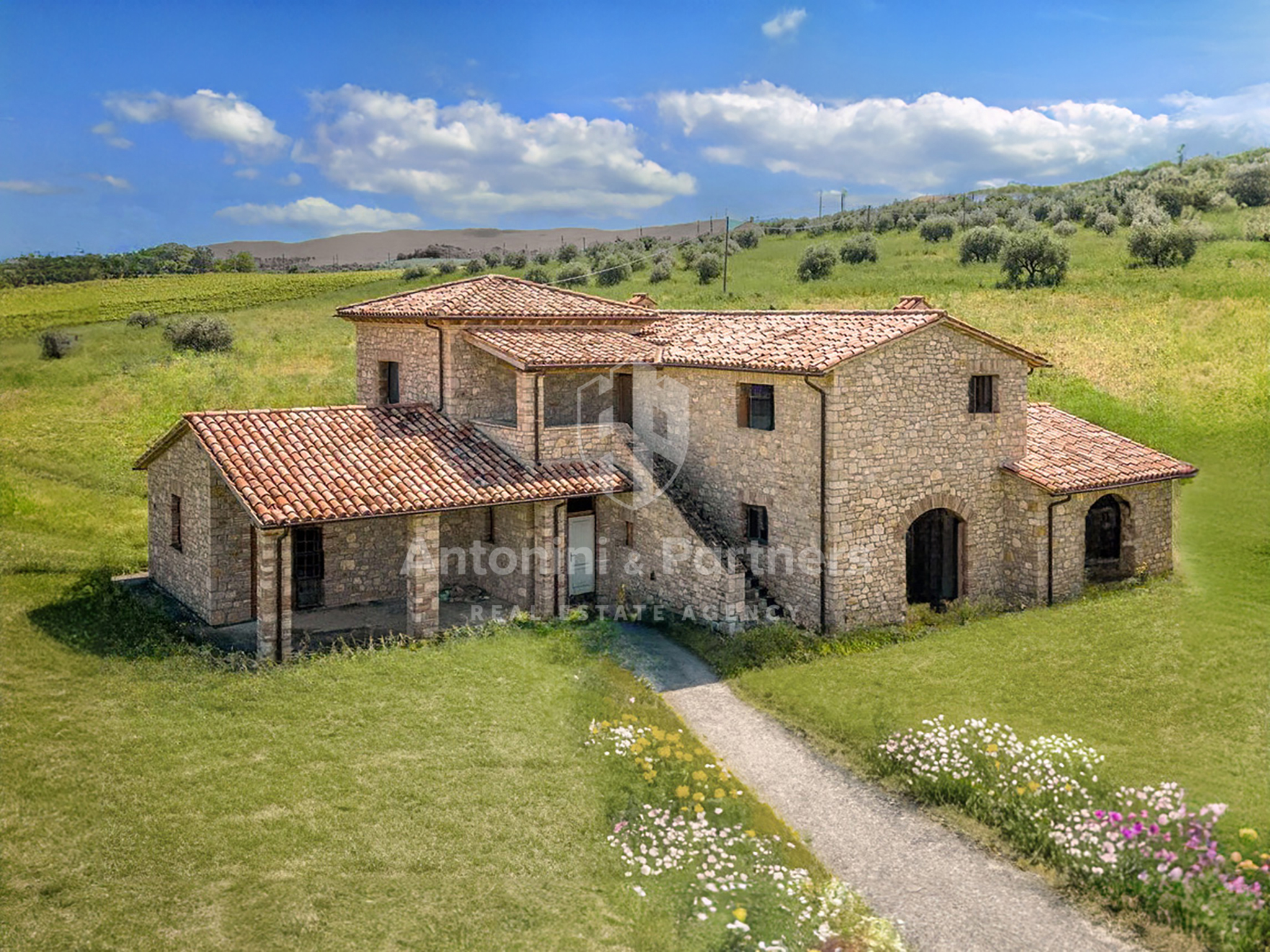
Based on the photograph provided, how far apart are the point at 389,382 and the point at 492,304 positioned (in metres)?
3.48

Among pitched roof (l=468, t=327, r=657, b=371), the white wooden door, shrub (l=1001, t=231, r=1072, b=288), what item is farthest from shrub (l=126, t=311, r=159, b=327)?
shrub (l=1001, t=231, r=1072, b=288)

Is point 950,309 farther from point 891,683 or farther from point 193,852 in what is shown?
point 193,852

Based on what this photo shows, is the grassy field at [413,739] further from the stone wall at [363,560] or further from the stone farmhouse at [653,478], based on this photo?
the stone wall at [363,560]

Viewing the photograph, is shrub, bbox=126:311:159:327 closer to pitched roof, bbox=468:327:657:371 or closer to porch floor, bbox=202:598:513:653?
pitched roof, bbox=468:327:657:371

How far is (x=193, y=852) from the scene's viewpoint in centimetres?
1131

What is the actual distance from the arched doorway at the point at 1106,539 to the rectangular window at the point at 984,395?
3773mm

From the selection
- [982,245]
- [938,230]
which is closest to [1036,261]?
[982,245]

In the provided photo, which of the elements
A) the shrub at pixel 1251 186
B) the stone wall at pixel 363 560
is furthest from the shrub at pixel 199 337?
the shrub at pixel 1251 186

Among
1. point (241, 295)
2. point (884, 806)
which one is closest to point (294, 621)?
point (884, 806)

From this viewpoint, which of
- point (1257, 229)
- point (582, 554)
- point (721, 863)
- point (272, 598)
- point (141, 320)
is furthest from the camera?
point (1257, 229)

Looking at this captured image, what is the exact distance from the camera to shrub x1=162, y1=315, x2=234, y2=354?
4416 centimetres

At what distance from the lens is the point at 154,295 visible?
56344 millimetres

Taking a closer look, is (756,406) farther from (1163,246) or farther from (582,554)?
(1163,246)

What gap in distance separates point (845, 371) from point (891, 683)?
5479 mm
